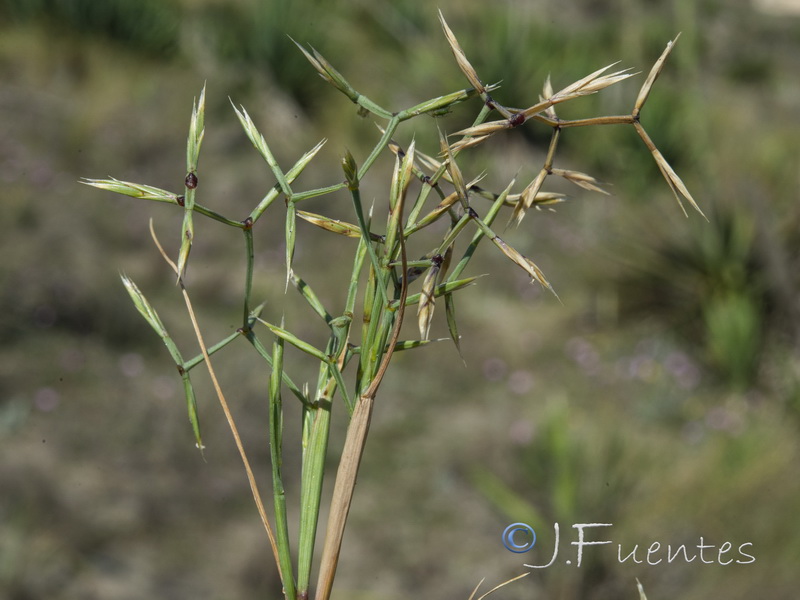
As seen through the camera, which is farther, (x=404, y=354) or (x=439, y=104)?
(x=404, y=354)

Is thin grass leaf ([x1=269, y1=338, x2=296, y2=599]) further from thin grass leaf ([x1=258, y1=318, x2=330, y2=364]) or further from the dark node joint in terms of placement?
the dark node joint

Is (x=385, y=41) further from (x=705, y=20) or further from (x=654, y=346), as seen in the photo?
(x=705, y=20)

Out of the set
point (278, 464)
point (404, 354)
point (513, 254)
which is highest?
point (513, 254)

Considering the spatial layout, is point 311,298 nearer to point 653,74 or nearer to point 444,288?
point 444,288

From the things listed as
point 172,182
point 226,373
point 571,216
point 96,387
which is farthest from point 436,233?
point 96,387

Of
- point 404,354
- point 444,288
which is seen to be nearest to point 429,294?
point 444,288

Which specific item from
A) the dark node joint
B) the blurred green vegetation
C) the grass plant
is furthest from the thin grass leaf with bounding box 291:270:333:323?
the blurred green vegetation

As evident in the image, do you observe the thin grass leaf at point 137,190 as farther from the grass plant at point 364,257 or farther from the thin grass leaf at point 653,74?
the thin grass leaf at point 653,74

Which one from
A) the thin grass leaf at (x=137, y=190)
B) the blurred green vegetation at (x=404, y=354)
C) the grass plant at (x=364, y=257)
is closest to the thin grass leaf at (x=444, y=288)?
the grass plant at (x=364, y=257)
